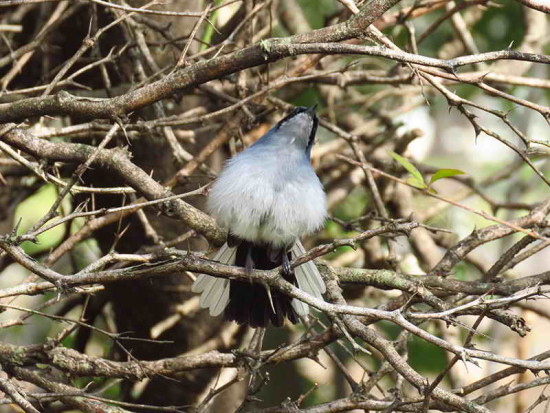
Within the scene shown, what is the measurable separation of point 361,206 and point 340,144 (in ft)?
3.46

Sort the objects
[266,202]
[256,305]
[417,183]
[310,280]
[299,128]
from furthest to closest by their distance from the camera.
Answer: [299,128], [256,305], [266,202], [310,280], [417,183]

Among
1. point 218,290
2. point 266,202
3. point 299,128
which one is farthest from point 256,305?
point 299,128

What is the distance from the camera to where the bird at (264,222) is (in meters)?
3.54

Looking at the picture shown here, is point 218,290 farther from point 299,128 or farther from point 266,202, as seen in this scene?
point 299,128

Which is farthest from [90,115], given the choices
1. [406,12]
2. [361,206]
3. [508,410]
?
[508,410]

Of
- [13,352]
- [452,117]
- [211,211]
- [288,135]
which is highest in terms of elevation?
[452,117]

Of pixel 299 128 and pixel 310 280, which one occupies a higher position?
pixel 299 128

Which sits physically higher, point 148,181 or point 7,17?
point 7,17

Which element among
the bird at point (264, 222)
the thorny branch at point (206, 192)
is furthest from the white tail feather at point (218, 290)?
the thorny branch at point (206, 192)

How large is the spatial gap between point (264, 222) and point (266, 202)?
0.34ft

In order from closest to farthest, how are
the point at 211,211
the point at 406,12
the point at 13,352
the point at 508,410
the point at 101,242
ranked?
the point at 13,352
the point at 211,211
the point at 406,12
the point at 101,242
the point at 508,410

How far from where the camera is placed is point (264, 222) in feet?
11.8

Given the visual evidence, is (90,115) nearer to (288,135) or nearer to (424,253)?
(288,135)

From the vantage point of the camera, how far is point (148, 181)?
339cm
